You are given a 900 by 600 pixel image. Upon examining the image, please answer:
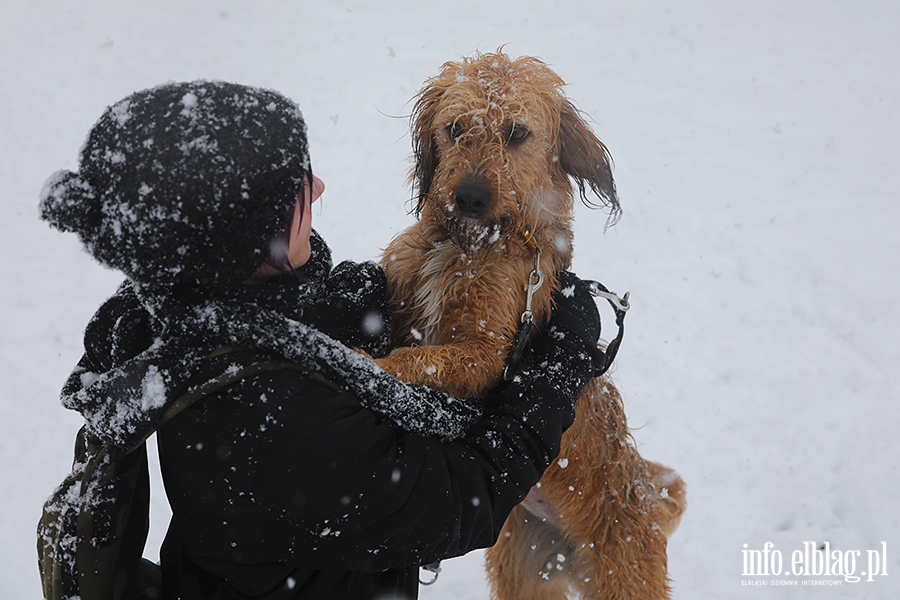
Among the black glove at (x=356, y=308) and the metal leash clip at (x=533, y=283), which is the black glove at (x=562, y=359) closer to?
the metal leash clip at (x=533, y=283)

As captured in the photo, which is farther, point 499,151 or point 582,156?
point 582,156

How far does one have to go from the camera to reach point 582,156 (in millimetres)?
2904

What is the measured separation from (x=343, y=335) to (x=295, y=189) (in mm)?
969

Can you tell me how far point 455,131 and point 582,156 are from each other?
24.0 inches

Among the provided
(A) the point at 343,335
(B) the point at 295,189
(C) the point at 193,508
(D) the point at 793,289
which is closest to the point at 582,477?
(A) the point at 343,335

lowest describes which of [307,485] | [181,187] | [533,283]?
[307,485]

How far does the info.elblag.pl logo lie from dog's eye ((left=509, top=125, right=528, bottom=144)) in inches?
121

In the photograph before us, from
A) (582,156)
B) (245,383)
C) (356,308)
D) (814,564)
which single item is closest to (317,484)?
(245,383)

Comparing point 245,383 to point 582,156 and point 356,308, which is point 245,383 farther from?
point 582,156

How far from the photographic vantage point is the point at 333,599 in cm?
178

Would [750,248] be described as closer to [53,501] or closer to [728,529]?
[728,529]

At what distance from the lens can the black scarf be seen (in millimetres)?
1395

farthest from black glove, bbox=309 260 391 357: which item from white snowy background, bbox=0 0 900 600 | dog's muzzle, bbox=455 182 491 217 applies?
dog's muzzle, bbox=455 182 491 217

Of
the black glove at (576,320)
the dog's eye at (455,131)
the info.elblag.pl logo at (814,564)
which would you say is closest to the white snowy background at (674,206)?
the info.elblag.pl logo at (814,564)
